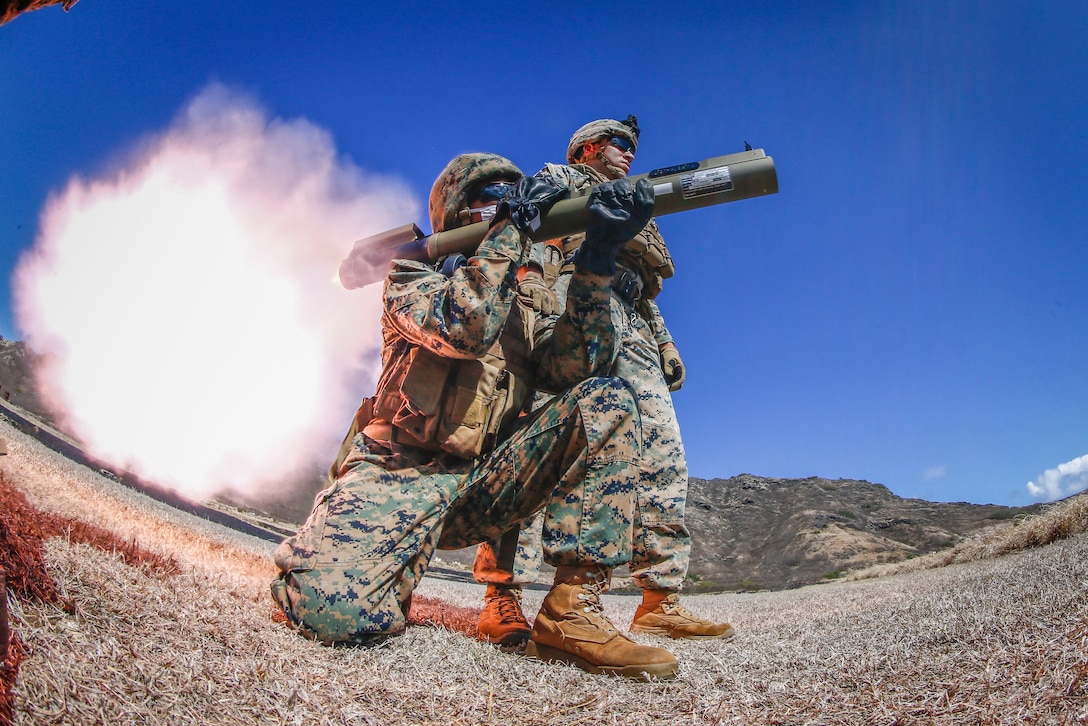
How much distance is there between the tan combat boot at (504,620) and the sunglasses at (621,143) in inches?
150

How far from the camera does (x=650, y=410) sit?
15.6ft

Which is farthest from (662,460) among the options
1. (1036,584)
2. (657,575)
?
(1036,584)

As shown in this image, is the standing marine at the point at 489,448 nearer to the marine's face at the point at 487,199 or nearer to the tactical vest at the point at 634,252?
the marine's face at the point at 487,199

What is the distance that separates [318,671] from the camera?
194 cm

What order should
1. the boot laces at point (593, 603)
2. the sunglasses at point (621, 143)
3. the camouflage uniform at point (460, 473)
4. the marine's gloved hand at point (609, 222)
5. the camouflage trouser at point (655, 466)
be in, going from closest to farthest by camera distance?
the boot laces at point (593, 603)
the camouflage uniform at point (460, 473)
the marine's gloved hand at point (609, 222)
the camouflage trouser at point (655, 466)
the sunglasses at point (621, 143)

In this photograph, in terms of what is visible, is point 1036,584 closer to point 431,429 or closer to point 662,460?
point 662,460

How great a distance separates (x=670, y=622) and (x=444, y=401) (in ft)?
7.18

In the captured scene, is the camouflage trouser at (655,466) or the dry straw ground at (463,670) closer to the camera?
the dry straw ground at (463,670)

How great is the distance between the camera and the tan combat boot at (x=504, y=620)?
2934 mm

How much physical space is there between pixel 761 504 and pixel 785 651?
1490 cm

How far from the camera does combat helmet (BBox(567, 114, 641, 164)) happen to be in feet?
18.3

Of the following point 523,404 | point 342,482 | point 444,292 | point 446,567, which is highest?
point 444,292

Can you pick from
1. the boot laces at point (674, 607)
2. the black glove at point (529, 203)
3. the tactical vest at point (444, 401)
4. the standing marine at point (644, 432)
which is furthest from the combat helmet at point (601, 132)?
the boot laces at point (674, 607)

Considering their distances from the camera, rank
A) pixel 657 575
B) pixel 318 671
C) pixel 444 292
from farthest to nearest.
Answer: pixel 657 575 < pixel 444 292 < pixel 318 671
